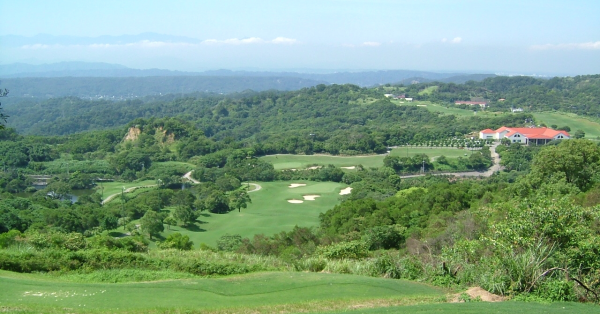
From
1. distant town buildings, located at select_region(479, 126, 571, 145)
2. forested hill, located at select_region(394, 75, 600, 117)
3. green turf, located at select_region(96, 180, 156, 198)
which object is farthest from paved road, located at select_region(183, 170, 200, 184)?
forested hill, located at select_region(394, 75, 600, 117)

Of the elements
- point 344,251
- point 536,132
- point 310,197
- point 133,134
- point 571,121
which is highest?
point 344,251

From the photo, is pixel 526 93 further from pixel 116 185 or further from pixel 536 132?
pixel 116 185

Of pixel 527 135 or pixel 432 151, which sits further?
pixel 527 135

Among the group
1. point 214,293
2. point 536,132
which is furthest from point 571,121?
point 214,293

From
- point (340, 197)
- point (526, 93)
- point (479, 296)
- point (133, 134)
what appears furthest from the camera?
point (526, 93)

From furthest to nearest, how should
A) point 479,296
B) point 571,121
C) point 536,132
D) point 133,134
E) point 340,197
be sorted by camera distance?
point 571,121
point 133,134
point 536,132
point 340,197
point 479,296

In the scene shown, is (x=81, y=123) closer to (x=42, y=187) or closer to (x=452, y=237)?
(x=42, y=187)
